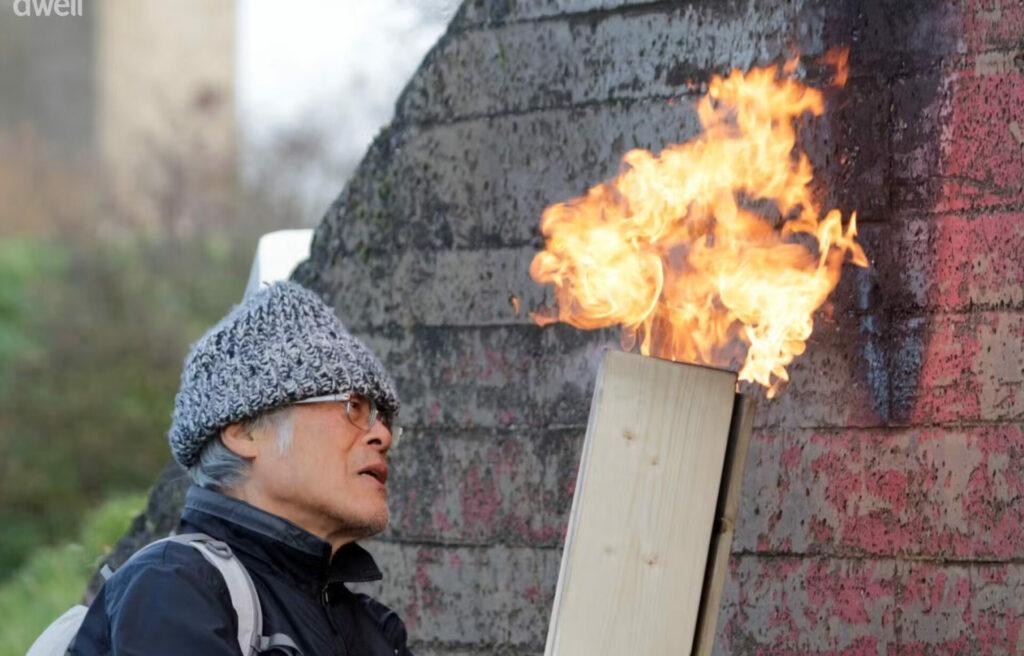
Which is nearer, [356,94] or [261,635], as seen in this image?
[261,635]

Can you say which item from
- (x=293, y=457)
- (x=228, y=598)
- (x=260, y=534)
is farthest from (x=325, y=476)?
(x=228, y=598)

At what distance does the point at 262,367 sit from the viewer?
11.0ft

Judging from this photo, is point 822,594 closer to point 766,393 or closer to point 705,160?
point 766,393

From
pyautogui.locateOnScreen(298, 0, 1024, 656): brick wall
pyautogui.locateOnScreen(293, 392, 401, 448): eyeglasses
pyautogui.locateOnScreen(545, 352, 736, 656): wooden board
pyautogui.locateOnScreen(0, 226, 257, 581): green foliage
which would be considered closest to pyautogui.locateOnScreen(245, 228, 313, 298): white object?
pyautogui.locateOnScreen(298, 0, 1024, 656): brick wall

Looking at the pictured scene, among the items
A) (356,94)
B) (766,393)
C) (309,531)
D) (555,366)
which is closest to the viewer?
(309,531)

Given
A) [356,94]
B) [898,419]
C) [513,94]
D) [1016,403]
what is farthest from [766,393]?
[356,94]

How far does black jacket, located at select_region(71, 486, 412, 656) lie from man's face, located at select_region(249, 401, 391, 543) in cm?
7

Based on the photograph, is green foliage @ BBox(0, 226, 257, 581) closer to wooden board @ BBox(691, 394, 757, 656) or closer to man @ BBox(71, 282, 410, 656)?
man @ BBox(71, 282, 410, 656)

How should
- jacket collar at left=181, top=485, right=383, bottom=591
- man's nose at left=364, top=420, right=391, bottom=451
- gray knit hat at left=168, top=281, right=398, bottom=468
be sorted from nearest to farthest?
1. jacket collar at left=181, top=485, right=383, bottom=591
2. gray knit hat at left=168, top=281, right=398, bottom=468
3. man's nose at left=364, top=420, right=391, bottom=451

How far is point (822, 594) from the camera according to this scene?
409 centimetres

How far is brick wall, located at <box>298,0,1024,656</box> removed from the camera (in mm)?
3979

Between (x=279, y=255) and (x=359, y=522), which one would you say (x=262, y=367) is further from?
(x=279, y=255)

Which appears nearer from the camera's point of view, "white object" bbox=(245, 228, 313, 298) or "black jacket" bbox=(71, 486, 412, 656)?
"black jacket" bbox=(71, 486, 412, 656)

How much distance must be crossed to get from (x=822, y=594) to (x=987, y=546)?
45 centimetres
